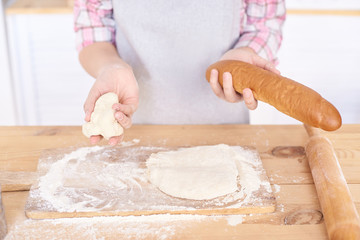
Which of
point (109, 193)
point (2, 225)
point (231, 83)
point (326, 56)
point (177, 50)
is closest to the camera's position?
point (2, 225)

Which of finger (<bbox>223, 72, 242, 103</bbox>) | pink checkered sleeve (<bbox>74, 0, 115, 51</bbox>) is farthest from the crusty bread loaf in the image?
pink checkered sleeve (<bbox>74, 0, 115, 51</bbox>)

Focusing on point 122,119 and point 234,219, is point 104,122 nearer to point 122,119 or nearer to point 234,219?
point 122,119

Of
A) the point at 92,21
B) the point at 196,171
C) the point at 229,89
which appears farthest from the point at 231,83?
the point at 92,21

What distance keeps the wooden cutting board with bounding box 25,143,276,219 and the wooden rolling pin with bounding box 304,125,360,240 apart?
11cm

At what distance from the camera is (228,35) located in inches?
52.9

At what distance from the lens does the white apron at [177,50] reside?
130cm

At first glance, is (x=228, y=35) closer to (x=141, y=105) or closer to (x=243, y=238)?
(x=141, y=105)

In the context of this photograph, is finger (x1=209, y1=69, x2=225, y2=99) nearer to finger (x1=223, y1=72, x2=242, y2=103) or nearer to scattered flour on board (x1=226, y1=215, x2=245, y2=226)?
finger (x1=223, y1=72, x2=242, y2=103)

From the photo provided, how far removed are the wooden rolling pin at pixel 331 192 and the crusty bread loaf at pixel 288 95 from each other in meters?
0.15

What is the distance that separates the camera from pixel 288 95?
867mm

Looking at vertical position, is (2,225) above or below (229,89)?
below

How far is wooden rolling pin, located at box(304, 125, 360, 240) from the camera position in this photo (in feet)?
2.54

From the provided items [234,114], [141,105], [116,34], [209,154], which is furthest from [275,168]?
[116,34]

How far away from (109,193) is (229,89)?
40 cm
